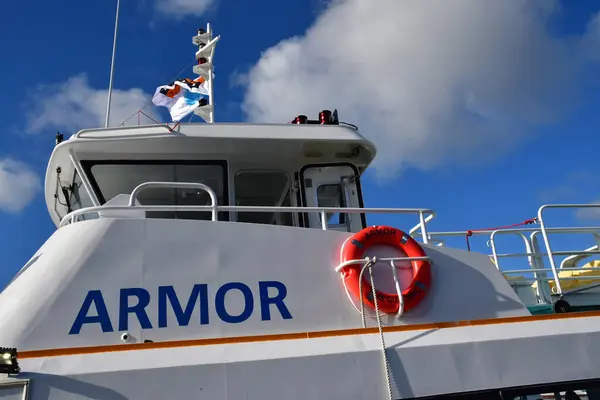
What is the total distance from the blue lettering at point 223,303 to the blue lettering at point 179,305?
11 centimetres

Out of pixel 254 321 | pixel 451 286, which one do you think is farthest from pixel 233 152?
pixel 451 286

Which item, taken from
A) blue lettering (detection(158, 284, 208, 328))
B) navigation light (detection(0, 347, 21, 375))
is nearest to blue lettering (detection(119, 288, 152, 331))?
blue lettering (detection(158, 284, 208, 328))

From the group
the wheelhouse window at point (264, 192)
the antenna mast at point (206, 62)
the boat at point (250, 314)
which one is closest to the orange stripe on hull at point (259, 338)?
the boat at point (250, 314)

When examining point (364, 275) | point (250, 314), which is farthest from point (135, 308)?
point (364, 275)

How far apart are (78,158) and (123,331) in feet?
7.64

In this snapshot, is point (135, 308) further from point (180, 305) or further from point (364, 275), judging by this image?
point (364, 275)

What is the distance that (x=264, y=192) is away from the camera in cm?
669

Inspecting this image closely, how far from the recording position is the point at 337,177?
621cm

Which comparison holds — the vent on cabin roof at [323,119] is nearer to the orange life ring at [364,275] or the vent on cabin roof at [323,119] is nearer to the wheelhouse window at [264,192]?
the wheelhouse window at [264,192]

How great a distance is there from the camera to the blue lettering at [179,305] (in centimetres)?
403

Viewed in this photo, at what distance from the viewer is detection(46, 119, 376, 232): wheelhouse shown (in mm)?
5441

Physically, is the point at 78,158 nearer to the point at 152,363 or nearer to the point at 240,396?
the point at 152,363

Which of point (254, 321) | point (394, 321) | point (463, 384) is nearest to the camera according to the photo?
point (463, 384)

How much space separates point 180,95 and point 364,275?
479 cm
